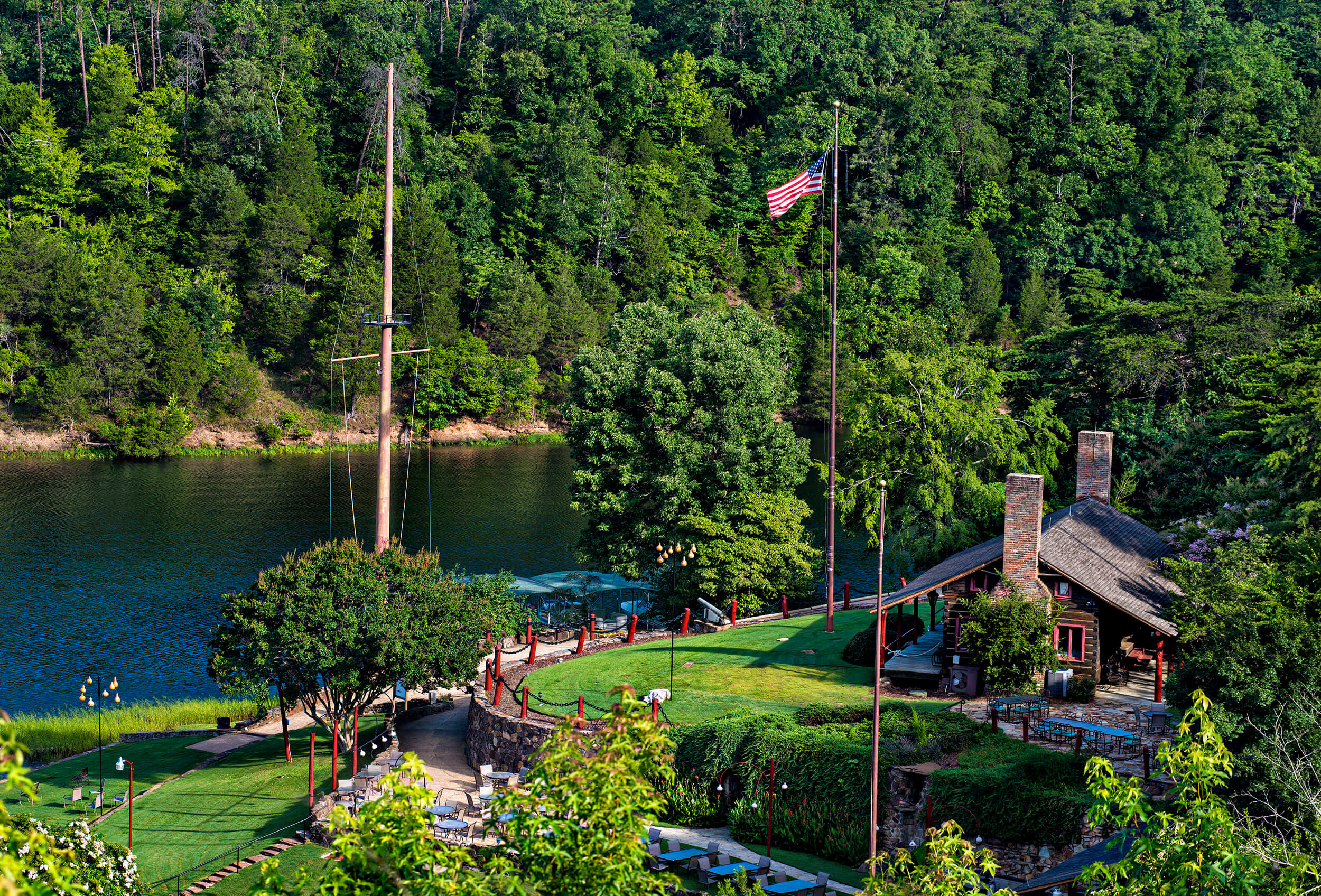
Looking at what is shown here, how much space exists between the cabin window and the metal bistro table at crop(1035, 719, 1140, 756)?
12.5ft

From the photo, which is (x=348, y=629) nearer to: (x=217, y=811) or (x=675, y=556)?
(x=217, y=811)

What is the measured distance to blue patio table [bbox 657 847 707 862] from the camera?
77.2ft

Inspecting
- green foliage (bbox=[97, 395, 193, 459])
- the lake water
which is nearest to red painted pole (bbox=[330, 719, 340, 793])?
the lake water

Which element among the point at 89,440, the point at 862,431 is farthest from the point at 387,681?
the point at 89,440

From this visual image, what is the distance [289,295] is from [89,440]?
1880 centimetres

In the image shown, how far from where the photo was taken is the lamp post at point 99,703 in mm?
31109

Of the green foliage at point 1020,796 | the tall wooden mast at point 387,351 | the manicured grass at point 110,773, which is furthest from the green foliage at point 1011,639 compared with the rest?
the manicured grass at point 110,773

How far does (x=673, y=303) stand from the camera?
A: 3775 inches

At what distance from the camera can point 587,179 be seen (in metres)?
112

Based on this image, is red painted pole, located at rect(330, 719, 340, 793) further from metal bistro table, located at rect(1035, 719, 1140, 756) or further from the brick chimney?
the brick chimney

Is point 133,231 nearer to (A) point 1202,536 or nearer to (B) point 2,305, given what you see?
(B) point 2,305

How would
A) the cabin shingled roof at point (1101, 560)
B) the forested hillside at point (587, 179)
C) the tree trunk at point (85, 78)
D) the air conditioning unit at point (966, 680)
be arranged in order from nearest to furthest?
the cabin shingled roof at point (1101, 560), the air conditioning unit at point (966, 680), the forested hillside at point (587, 179), the tree trunk at point (85, 78)

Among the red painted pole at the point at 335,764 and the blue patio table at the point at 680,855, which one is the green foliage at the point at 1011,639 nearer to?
the blue patio table at the point at 680,855

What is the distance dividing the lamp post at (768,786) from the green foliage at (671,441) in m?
17.4
